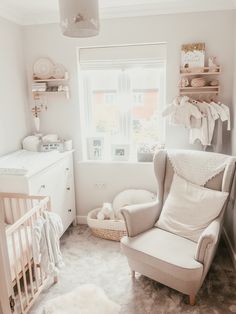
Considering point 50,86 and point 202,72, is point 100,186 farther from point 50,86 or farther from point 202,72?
point 202,72

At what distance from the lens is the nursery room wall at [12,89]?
2.72 metres

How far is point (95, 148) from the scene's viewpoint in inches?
126

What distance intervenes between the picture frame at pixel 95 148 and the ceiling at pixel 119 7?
4.23 ft

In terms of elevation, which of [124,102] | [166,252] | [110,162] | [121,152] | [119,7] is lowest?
[166,252]

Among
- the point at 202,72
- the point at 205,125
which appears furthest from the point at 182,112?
the point at 202,72

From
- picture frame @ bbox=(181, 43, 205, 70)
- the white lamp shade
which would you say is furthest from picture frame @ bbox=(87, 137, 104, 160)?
the white lamp shade

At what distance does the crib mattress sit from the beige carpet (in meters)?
0.37

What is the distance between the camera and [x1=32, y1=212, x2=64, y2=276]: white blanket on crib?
78.7 inches

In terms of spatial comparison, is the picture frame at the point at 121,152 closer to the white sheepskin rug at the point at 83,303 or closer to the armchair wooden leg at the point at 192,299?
the white sheepskin rug at the point at 83,303

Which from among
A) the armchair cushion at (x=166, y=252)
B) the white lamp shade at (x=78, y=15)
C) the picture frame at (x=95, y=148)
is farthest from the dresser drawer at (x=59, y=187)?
the white lamp shade at (x=78, y=15)

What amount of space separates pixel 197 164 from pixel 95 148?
1.24m

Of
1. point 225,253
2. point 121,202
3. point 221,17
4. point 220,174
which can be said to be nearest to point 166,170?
point 220,174

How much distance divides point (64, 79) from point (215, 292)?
96.1 inches

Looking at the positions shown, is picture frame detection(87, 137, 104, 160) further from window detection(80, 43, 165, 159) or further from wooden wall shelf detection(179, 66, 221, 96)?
wooden wall shelf detection(179, 66, 221, 96)
